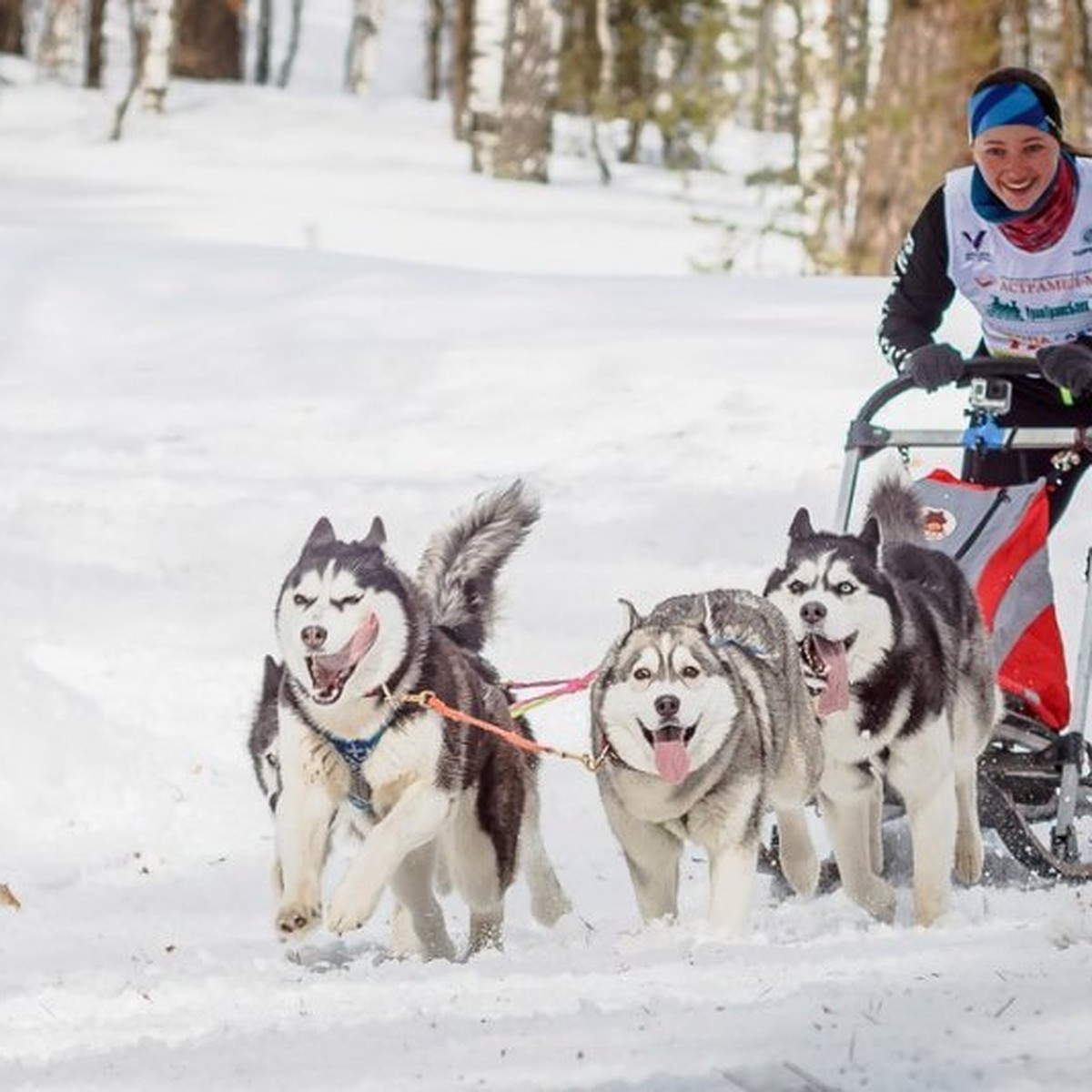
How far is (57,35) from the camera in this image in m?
36.6

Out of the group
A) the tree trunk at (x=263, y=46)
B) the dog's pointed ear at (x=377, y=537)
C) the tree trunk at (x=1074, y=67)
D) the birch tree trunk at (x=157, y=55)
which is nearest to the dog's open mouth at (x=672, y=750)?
the dog's pointed ear at (x=377, y=537)

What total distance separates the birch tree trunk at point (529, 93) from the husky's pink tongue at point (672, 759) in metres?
17.8

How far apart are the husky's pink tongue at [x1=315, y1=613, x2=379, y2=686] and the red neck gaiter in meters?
1.95

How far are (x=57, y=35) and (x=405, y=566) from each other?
2961 centimetres

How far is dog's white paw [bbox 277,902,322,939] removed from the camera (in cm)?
456

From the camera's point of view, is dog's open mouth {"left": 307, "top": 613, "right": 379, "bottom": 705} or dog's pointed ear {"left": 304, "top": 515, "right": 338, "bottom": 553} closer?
dog's open mouth {"left": 307, "top": 613, "right": 379, "bottom": 705}

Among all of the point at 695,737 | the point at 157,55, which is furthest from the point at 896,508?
the point at 157,55

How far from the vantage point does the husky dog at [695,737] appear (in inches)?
178

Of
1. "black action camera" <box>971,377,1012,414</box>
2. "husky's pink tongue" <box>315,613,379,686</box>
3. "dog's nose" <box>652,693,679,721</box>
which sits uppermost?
"black action camera" <box>971,377,1012,414</box>

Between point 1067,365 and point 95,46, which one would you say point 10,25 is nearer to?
point 95,46

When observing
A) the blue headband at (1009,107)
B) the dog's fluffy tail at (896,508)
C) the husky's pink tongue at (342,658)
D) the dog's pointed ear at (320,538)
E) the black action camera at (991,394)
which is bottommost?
the husky's pink tongue at (342,658)

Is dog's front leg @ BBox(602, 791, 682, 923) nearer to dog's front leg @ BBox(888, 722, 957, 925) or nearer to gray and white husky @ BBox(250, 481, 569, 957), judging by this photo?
gray and white husky @ BBox(250, 481, 569, 957)

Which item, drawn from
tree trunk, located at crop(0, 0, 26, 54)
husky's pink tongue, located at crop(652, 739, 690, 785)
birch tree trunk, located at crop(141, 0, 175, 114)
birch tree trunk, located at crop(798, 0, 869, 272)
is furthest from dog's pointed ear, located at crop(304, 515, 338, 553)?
tree trunk, located at crop(0, 0, 26, 54)

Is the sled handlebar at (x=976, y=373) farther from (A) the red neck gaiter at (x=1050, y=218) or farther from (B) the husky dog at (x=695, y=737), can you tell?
(B) the husky dog at (x=695, y=737)
